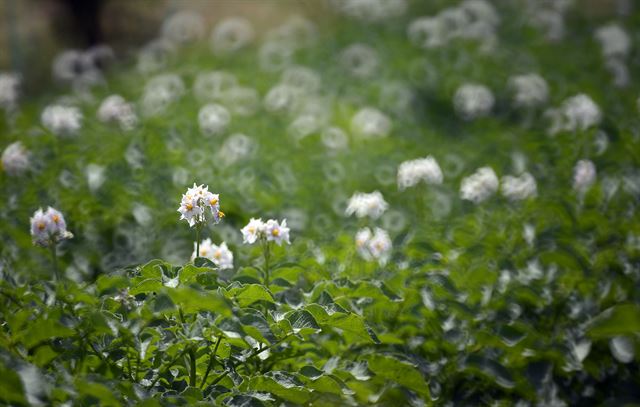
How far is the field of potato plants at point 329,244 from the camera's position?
1.96 meters

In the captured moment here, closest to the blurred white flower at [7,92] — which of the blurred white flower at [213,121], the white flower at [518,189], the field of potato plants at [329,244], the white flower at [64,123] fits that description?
the field of potato plants at [329,244]

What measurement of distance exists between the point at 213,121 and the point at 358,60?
279cm

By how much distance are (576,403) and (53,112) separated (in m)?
2.96

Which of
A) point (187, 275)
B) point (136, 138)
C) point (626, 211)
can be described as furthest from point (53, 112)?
point (626, 211)

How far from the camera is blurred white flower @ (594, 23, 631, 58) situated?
642cm

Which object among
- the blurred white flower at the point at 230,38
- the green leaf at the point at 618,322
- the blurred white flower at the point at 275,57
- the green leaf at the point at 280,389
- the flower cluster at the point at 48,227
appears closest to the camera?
the green leaf at the point at 618,322

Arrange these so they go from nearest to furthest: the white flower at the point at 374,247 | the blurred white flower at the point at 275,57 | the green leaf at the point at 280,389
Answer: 1. the green leaf at the point at 280,389
2. the white flower at the point at 374,247
3. the blurred white flower at the point at 275,57

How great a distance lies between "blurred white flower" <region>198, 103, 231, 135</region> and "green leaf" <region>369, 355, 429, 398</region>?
2731 millimetres

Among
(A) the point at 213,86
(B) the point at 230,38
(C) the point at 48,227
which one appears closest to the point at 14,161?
(C) the point at 48,227

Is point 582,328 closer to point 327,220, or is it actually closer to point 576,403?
point 576,403

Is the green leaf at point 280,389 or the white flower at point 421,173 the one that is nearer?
the green leaf at point 280,389

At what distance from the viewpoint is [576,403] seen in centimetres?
255

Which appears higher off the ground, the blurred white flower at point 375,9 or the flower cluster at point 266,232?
the flower cluster at point 266,232

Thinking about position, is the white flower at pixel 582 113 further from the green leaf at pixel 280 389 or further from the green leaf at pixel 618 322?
the green leaf at pixel 280 389
